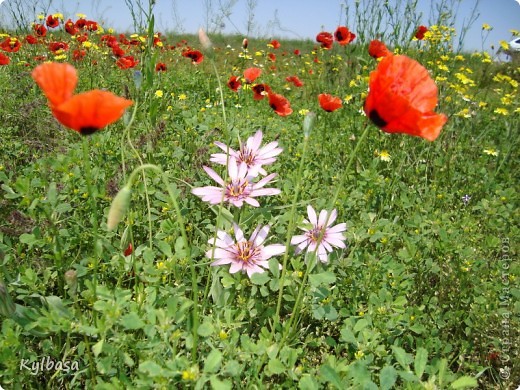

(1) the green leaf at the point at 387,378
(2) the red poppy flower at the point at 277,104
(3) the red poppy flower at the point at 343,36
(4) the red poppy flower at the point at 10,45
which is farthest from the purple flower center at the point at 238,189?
(4) the red poppy flower at the point at 10,45

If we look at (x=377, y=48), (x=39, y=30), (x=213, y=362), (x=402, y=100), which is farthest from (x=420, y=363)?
(x=39, y=30)

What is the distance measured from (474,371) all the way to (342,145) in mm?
1808

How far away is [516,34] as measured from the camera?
12.3 ft

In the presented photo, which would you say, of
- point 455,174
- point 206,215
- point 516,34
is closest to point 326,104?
point 206,215

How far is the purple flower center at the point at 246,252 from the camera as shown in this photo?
118 cm

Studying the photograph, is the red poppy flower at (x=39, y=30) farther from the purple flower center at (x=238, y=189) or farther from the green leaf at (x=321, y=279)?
the green leaf at (x=321, y=279)

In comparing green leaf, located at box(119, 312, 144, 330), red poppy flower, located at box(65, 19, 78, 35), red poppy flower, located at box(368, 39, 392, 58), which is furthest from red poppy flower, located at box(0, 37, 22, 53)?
green leaf, located at box(119, 312, 144, 330)

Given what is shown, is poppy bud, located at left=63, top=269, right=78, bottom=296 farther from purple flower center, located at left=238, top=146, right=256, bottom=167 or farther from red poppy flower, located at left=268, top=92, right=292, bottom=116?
red poppy flower, located at left=268, top=92, right=292, bottom=116

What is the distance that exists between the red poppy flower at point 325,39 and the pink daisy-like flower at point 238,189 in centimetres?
251

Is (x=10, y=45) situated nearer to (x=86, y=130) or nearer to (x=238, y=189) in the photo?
(x=238, y=189)

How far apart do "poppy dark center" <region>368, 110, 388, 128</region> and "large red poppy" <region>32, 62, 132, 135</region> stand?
0.49 meters

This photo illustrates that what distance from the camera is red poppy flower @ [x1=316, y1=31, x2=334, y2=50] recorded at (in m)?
3.49

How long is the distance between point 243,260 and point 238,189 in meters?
0.22

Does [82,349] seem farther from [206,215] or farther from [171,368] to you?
[206,215]
